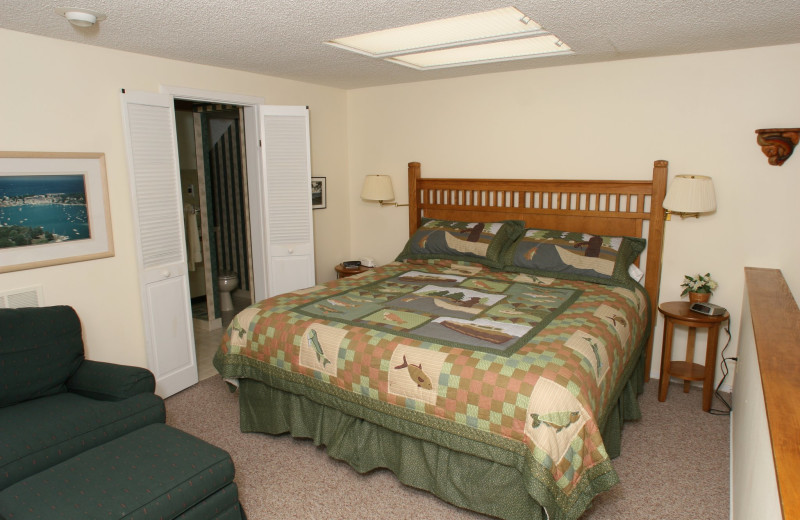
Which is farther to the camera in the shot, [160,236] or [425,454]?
[160,236]

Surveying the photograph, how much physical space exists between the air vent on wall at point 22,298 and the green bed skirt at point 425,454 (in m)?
1.30

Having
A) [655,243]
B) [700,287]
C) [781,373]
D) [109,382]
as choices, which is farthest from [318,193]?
[781,373]

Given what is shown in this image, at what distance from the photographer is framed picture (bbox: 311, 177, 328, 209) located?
16.4 feet

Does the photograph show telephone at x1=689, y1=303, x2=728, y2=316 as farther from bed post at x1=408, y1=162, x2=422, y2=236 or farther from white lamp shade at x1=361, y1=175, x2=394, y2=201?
white lamp shade at x1=361, y1=175, x2=394, y2=201

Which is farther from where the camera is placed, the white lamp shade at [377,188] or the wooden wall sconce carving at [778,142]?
the white lamp shade at [377,188]

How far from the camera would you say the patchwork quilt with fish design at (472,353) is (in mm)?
2164

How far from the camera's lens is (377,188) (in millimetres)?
4879

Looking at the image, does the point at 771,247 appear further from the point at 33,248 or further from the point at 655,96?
the point at 33,248

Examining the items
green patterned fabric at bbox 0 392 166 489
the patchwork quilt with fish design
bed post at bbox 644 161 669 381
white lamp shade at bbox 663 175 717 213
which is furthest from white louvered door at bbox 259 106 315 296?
white lamp shade at bbox 663 175 717 213

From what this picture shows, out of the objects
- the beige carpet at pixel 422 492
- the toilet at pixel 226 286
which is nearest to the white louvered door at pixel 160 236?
the beige carpet at pixel 422 492

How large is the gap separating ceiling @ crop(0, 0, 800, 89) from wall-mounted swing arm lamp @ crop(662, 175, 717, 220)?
861 mm

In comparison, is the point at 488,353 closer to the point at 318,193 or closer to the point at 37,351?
the point at 37,351

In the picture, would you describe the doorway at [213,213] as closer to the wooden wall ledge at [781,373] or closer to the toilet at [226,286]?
the toilet at [226,286]

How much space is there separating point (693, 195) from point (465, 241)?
165cm
